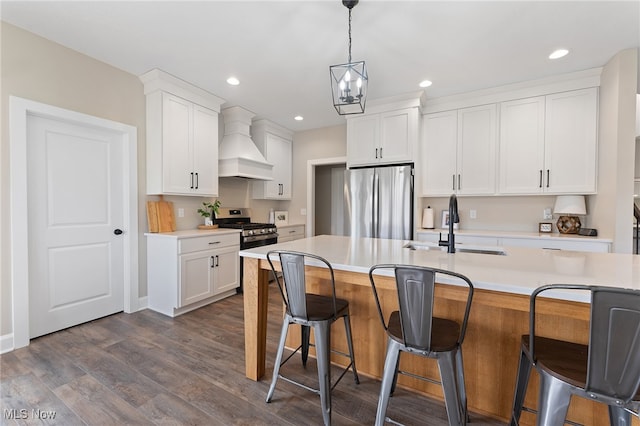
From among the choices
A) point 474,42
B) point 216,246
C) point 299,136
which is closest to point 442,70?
point 474,42

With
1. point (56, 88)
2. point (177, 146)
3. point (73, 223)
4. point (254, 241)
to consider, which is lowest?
A: point (254, 241)

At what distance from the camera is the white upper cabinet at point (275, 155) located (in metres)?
4.71

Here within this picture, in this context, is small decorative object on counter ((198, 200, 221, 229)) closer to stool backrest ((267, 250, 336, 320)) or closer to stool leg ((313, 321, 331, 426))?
stool backrest ((267, 250, 336, 320))

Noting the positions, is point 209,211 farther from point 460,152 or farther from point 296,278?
point 460,152

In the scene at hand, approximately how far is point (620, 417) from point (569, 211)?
2775 millimetres

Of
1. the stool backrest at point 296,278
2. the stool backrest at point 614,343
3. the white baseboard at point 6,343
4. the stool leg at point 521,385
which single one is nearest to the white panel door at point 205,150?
the white baseboard at point 6,343

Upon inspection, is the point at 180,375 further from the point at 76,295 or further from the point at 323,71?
the point at 323,71

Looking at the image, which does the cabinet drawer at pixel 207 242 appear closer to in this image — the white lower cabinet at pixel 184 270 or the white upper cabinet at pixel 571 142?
the white lower cabinet at pixel 184 270

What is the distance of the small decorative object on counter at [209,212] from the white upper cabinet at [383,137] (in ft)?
6.58

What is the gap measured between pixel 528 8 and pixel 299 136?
12.3 feet

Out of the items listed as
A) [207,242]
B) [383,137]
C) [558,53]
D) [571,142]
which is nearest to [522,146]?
[571,142]

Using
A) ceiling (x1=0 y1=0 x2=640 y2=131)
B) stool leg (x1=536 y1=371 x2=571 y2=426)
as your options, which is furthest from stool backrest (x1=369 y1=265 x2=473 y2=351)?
ceiling (x1=0 y1=0 x2=640 y2=131)

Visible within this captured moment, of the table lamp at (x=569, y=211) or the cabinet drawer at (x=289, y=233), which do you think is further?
the cabinet drawer at (x=289, y=233)

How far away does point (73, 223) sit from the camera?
2693mm
